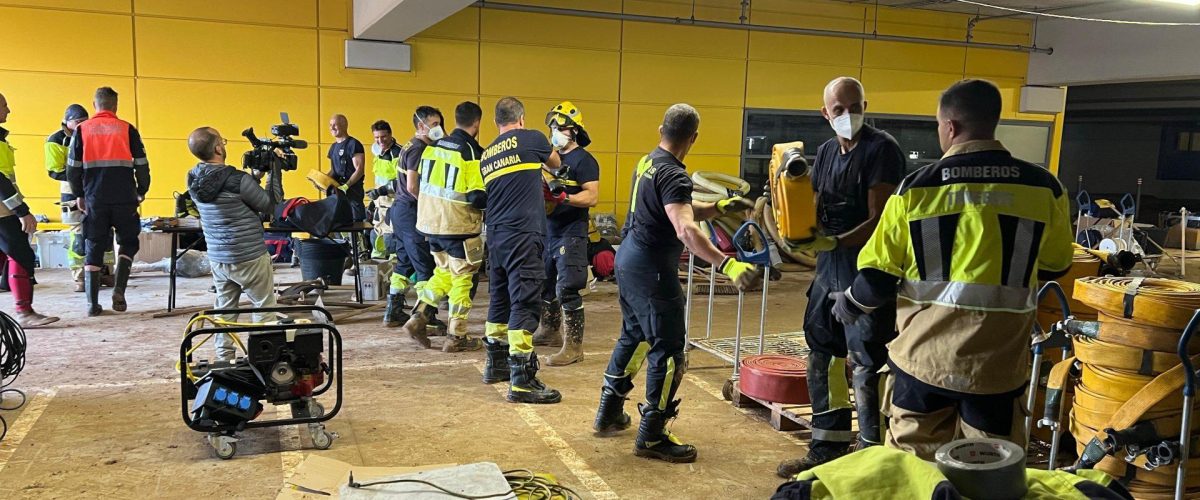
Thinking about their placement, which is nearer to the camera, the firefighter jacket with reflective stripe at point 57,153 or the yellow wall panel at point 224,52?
the firefighter jacket with reflective stripe at point 57,153

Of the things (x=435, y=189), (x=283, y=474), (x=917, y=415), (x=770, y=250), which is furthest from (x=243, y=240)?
(x=917, y=415)

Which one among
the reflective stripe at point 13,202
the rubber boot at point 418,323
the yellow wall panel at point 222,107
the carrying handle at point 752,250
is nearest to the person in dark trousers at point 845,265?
the carrying handle at point 752,250

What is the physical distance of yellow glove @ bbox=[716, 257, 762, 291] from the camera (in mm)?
3438

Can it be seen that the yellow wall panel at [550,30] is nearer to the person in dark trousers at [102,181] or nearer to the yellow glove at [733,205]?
the person in dark trousers at [102,181]

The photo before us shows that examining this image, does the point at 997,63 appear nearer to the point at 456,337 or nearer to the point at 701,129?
the point at 701,129

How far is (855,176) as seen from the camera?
344cm

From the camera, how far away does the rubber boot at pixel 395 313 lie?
22.0 feet

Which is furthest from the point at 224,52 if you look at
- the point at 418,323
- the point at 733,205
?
the point at 733,205

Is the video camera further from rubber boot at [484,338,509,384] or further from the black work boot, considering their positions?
the black work boot

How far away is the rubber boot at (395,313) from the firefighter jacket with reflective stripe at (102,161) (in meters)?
2.48

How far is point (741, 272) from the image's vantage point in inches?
135

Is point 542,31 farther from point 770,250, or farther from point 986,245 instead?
point 986,245

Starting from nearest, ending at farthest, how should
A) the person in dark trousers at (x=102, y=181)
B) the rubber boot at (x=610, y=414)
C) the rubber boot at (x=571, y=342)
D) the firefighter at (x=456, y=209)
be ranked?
1. the rubber boot at (x=610, y=414)
2. the firefighter at (x=456, y=209)
3. the rubber boot at (x=571, y=342)
4. the person in dark trousers at (x=102, y=181)

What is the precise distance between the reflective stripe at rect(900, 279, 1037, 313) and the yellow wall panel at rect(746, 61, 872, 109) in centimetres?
949
